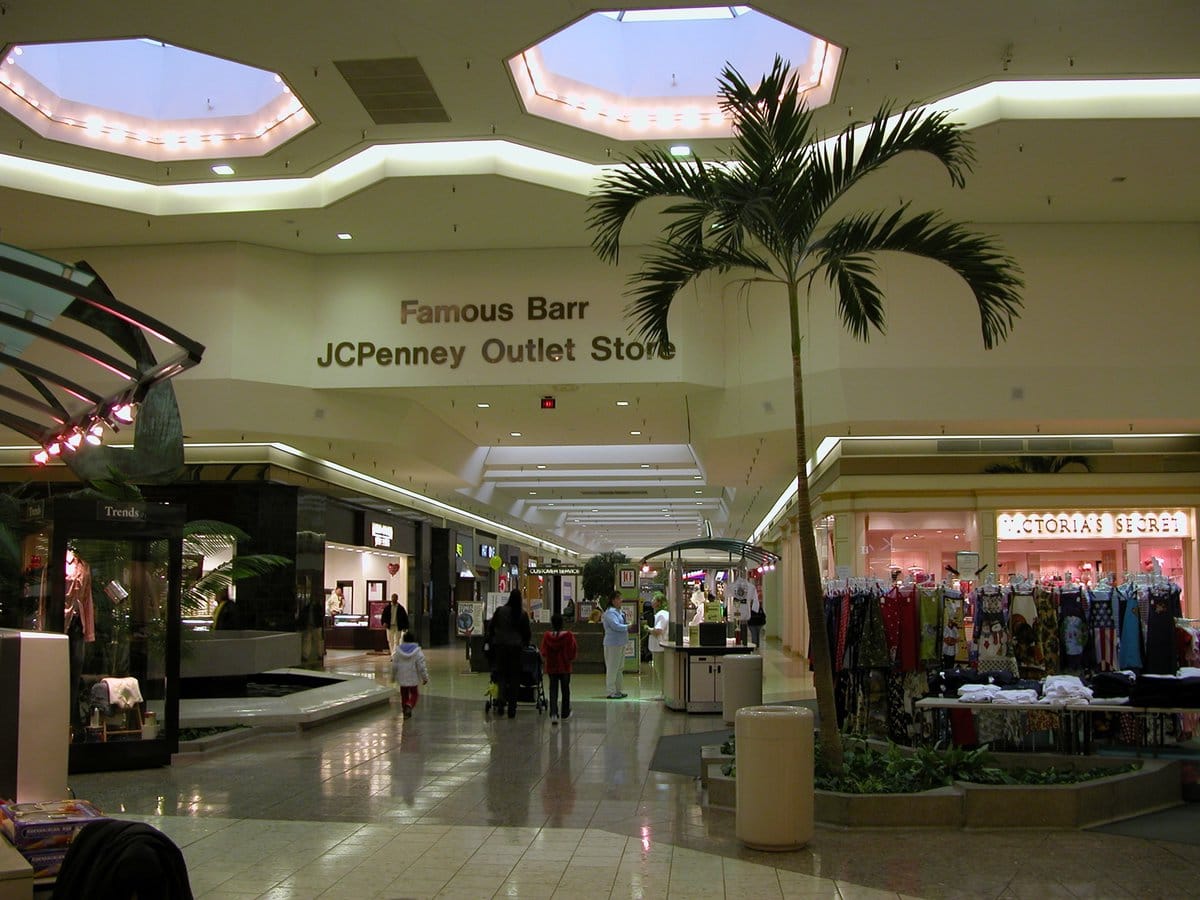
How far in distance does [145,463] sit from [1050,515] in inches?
540

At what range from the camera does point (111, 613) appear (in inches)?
365

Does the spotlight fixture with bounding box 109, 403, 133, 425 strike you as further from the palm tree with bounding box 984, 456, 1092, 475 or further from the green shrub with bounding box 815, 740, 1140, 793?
the palm tree with bounding box 984, 456, 1092, 475

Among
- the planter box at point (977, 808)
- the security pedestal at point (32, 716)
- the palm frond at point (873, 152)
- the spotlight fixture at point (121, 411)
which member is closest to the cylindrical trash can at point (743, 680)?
the planter box at point (977, 808)

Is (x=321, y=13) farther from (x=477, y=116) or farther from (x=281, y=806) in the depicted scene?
(x=281, y=806)

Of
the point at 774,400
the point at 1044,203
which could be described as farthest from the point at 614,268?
the point at 1044,203

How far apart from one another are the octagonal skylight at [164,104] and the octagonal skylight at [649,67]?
296 centimetres

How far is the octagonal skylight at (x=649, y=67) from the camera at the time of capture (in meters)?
12.3

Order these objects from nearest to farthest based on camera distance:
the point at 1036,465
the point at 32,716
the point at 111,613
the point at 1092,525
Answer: the point at 32,716
the point at 111,613
the point at 1036,465
the point at 1092,525

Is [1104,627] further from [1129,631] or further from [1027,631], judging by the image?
[1027,631]

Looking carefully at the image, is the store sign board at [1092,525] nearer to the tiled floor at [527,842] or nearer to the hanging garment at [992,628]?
the hanging garment at [992,628]

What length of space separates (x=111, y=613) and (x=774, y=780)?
19.4 ft

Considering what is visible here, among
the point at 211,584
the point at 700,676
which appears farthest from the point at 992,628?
the point at 211,584

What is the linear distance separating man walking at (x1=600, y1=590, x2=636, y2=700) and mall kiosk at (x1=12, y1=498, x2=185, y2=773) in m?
6.66

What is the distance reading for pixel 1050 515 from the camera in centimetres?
1812
